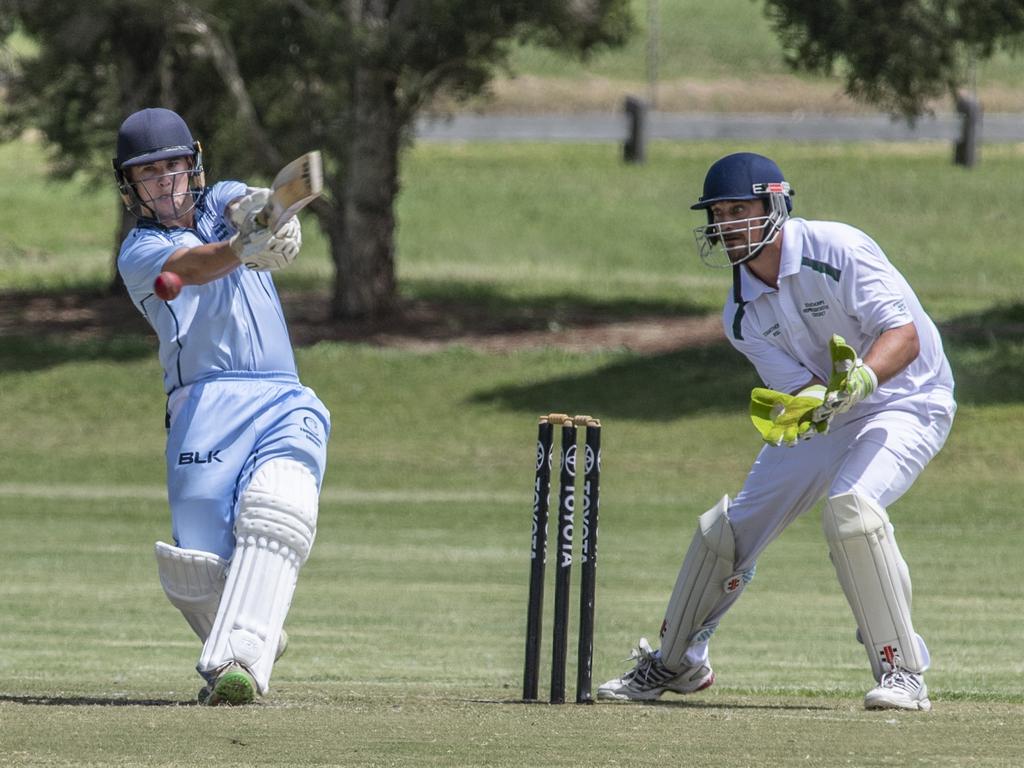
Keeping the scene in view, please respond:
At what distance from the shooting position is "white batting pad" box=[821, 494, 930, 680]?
578cm

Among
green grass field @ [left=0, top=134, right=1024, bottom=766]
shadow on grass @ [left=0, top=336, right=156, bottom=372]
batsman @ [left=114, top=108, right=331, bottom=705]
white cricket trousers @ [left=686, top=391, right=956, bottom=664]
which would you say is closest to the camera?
green grass field @ [left=0, top=134, right=1024, bottom=766]

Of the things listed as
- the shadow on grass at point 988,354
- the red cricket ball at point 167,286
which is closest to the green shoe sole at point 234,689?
the red cricket ball at point 167,286

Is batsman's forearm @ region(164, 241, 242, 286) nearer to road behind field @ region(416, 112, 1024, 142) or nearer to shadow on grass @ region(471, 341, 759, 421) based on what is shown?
shadow on grass @ region(471, 341, 759, 421)

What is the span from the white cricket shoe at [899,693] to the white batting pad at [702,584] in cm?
72

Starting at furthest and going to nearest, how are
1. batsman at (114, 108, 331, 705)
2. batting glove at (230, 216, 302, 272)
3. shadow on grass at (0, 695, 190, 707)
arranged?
shadow on grass at (0, 695, 190, 707), batsman at (114, 108, 331, 705), batting glove at (230, 216, 302, 272)

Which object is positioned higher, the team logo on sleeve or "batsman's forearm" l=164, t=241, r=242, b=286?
"batsman's forearm" l=164, t=241, r=242, b=286

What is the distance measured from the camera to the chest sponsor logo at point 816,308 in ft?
19.9

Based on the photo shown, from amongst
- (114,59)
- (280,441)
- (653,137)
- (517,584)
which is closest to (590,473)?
(280,441)

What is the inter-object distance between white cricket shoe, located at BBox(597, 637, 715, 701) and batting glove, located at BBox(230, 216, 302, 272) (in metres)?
1.88

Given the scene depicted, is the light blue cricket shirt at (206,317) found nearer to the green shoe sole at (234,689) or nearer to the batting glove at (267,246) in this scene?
the batting glove at (267,246)

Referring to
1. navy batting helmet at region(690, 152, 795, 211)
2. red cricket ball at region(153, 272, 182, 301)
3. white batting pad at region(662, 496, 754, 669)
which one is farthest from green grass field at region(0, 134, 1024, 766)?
navy batting helmet at region(690, 152, 795, 211)

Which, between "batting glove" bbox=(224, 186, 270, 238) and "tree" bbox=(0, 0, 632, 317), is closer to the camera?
"batting glove" bbox=(224, 186, 270, 238)

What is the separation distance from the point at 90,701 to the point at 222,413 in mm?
991

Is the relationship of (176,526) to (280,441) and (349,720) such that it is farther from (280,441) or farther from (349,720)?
(349,720)
